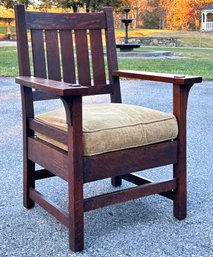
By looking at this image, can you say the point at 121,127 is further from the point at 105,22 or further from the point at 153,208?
the point at 105,22

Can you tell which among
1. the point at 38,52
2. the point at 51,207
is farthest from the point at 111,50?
the point at 51,207

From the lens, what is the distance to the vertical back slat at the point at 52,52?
2111 millimetres

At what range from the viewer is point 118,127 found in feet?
5.69

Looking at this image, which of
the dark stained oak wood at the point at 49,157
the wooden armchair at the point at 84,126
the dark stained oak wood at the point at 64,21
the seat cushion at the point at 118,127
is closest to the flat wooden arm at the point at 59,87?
the wooden armchair at the point at 84,126

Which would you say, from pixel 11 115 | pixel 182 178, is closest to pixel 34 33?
pixel 182 178

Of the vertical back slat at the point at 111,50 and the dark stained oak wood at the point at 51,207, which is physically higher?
the vertical back slat at the point at 111,50

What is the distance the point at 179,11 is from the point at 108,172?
112ft

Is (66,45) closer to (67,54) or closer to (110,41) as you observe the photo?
(67,54)

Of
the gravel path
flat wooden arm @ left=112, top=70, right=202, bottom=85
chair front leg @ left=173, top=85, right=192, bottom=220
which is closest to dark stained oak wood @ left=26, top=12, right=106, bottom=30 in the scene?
flat wooden arm @ left=112, top=70, right=202, bottom=85

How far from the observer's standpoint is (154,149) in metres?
1.86

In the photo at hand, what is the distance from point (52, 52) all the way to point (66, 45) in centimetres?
9

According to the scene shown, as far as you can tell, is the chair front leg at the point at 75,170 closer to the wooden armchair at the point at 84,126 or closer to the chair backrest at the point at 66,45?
the wooden armchair at the point at 84,126

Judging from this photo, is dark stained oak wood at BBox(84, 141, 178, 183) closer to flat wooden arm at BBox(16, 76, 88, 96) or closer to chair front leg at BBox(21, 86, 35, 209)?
flat wooden arm at BBox(16, 76, 88, 96)

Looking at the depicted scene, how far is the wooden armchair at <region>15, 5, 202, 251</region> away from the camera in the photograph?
1.65m
